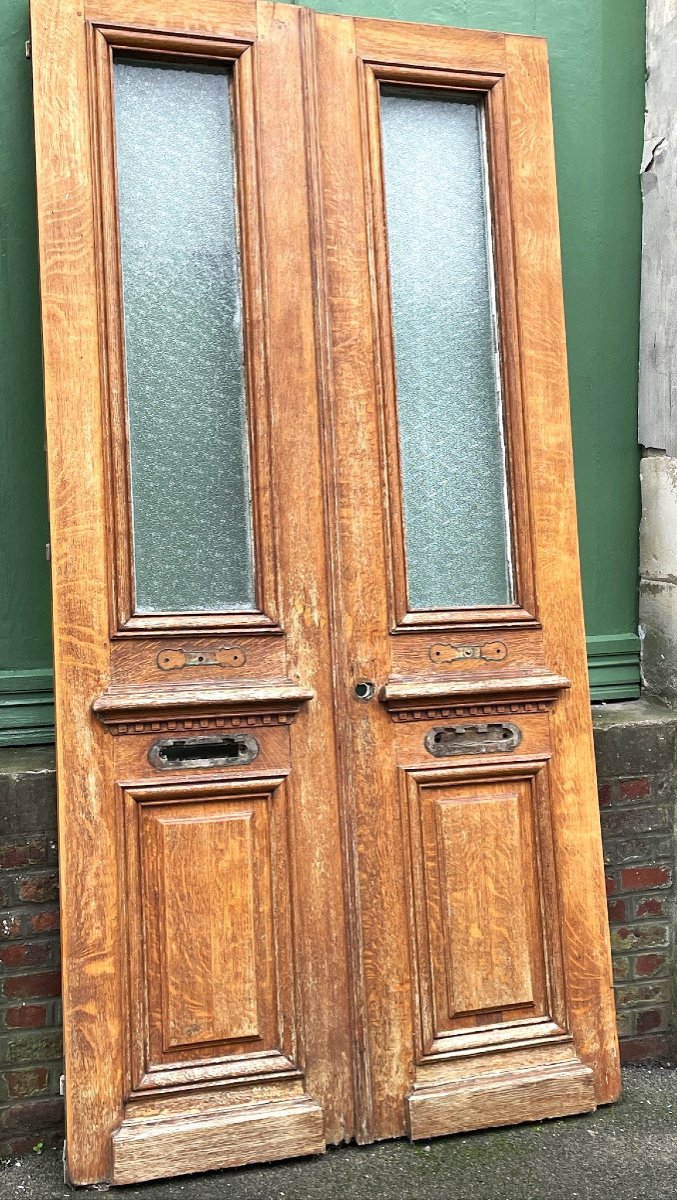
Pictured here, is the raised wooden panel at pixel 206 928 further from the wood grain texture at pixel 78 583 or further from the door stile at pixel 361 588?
the door stile at pixel 361 588

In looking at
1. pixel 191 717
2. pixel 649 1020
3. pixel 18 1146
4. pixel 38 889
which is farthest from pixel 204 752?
pixel 649 1020

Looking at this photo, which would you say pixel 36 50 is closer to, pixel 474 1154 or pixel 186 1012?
pixel 186 1012

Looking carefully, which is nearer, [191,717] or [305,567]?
[191,717]

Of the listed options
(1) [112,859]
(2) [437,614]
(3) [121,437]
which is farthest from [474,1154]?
(3) [121,437]

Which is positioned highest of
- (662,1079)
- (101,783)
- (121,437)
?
(121,437)

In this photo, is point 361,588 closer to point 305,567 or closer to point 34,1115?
point 305,567

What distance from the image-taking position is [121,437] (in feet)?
8.41

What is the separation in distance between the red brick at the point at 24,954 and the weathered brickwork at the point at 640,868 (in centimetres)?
146

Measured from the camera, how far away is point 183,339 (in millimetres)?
2662

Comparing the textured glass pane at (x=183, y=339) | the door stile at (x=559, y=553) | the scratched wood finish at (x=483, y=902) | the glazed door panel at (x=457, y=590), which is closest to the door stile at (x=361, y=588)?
the glazed door panel at (x=457, y=590)

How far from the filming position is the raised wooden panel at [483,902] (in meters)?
2.67

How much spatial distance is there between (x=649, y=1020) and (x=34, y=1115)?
63.2 inches

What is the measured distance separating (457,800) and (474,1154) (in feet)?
2.58

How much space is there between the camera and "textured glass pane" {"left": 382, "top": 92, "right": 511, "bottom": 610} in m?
2.82
